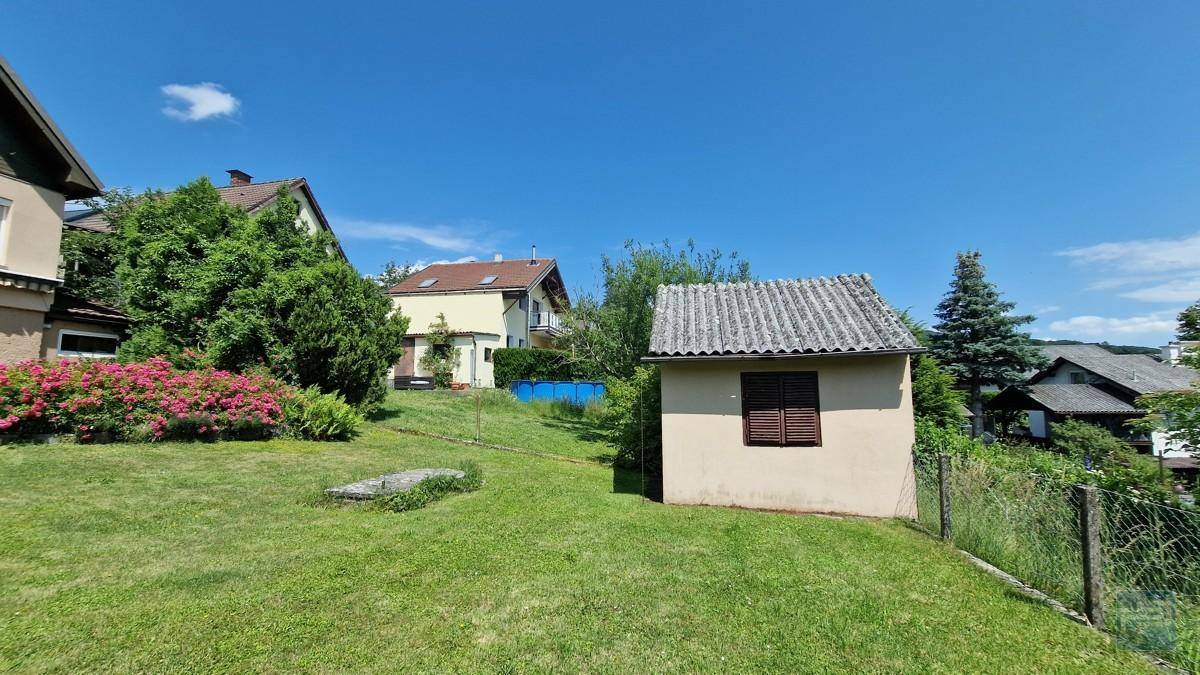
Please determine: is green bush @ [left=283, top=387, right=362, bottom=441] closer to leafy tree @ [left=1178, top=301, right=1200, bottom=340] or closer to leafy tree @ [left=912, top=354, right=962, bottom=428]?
leafy tree @ [left=912, top=354, right=962, bottom=428]

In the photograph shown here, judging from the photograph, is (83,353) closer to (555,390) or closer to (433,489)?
(433,489)

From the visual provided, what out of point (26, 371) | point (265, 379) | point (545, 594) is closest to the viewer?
point (545, 594)

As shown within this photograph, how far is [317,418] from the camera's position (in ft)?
38.4

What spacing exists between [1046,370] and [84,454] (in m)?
44.5

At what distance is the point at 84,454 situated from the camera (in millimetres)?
8336

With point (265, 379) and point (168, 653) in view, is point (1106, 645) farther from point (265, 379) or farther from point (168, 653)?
point (265, 379)

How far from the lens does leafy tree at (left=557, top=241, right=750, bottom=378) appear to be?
19234 millimetres

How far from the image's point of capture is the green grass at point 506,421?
45.8 feet

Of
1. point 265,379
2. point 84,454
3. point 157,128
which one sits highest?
point 157,128

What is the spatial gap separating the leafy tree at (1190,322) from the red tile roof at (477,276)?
2782cm

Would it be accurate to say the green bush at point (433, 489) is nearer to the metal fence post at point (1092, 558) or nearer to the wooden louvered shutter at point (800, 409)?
the wooden louvered shutter at point (800, 409)

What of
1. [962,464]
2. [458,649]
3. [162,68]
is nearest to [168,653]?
[458,649]

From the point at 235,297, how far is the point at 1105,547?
16707 mm

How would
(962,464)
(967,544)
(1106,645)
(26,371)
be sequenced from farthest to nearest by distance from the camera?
(26,371)
(962,464)
(967,544)
(1106,645)
